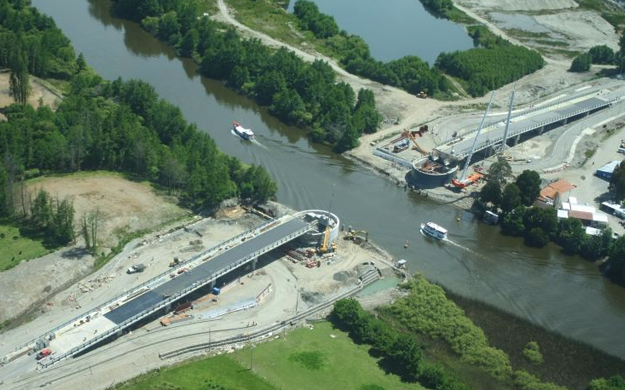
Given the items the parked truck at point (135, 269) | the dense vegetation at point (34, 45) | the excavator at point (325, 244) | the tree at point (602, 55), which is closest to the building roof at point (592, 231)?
the excavator at point (325, 244)

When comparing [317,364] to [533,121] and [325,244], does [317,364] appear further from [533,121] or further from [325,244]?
[533,121]

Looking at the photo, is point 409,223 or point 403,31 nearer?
point 409,223

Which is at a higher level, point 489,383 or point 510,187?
point 510,187

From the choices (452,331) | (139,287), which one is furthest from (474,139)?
(139,287)

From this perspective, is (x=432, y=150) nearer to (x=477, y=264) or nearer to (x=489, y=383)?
(x=477, y=264)

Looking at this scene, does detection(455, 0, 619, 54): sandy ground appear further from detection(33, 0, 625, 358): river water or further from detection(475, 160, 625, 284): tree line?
detection(33, 0, 625, 358): river water

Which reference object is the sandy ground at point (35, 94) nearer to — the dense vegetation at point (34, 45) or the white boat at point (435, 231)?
the dense vegetation at point (34, 45)

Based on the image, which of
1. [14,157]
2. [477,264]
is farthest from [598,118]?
[14,157]
